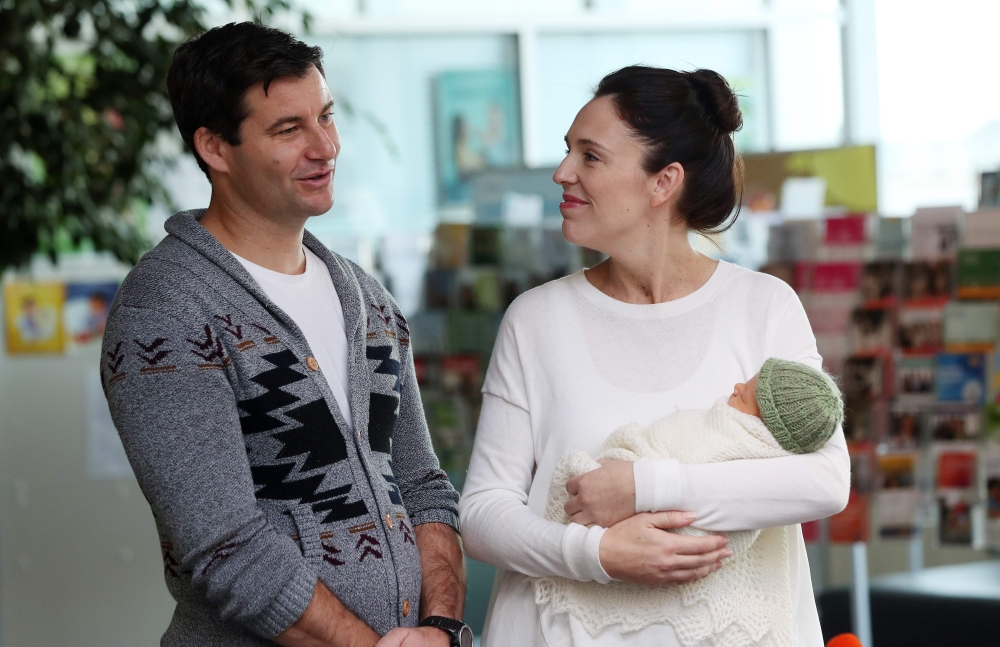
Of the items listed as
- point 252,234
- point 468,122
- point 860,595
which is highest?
point 468,122

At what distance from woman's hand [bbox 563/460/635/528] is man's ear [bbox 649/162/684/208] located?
17.0 inches

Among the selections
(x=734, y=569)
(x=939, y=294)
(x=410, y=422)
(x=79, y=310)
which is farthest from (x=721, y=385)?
(x=79, y=310)

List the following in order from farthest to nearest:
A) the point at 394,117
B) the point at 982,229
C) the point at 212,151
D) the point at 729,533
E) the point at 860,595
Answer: the point at 394,117 < the point at 860,595 < the point at 982,229 < the point at 212,151 < the point at 729,533

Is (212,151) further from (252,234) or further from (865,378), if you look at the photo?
(865,378)

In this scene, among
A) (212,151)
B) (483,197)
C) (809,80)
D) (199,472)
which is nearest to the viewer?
(199,472)

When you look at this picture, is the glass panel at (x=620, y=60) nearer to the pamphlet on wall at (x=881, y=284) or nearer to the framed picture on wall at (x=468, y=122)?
the framed picture on wall at (x=468, y=122)

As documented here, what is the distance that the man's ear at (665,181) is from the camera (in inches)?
60.6

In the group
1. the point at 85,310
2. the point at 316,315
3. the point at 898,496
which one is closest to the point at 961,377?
the point at 898,496

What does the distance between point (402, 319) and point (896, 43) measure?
3074 mm

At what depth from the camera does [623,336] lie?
154 centimetres

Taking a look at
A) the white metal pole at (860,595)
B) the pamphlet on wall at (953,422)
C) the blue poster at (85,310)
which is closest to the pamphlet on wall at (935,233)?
the pamphlet on wall at (953,422)

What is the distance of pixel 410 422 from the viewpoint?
167 centimetres

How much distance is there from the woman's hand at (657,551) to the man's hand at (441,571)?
Answer: 301mm

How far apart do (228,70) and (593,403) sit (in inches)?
28.3
